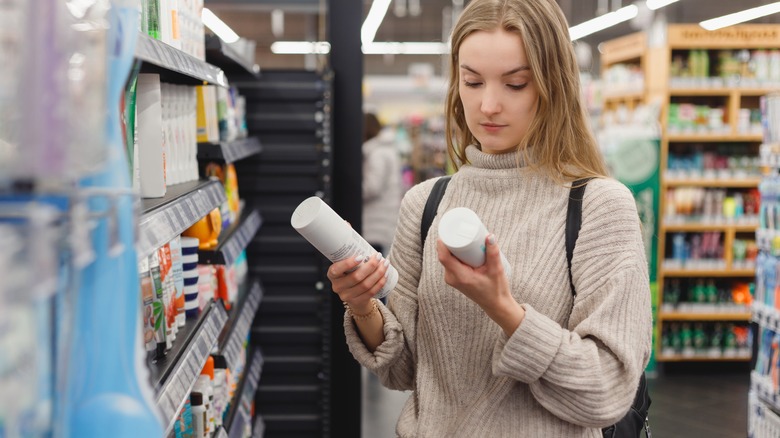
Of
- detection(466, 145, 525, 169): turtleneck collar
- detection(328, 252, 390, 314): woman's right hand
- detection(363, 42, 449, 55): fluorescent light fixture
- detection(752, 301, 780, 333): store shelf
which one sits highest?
detection(363, 42, 449, 55): fluorescent light fixture

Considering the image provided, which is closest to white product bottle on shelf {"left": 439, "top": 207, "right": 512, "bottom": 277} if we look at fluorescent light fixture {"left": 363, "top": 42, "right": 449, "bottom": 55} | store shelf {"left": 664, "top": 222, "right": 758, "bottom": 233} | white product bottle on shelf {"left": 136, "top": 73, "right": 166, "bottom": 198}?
white product bottle on shelf {"left": 136, "top": 73, "right": 166, "bottom": 198}

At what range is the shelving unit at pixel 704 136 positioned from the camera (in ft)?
21.1

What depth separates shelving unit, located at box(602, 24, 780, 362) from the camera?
6.44 m

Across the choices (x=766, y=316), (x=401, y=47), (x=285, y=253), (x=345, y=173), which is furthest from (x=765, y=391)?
(x=401, y=47)

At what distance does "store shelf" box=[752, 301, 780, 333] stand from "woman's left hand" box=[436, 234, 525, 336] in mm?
2985

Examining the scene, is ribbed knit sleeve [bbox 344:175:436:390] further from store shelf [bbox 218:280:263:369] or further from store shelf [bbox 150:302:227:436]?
store shelf [bbox 218:280:263:369]

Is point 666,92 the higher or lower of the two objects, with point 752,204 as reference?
higher

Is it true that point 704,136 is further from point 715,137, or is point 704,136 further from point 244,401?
point 244,401

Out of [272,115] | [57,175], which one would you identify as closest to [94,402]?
[57,175]

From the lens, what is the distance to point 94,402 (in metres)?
0.83

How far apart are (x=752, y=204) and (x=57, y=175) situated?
6.69 meters

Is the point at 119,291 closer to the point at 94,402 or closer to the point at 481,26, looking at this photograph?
the point at 94,402

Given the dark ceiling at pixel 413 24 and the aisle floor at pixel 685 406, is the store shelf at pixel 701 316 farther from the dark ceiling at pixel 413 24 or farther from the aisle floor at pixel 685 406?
the dark ceiling at pixel 413 24

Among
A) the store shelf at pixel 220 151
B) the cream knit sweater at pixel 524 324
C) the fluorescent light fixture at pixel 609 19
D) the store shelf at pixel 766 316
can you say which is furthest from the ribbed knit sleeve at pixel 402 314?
the fluorescent light fixture at pixel 609 19
